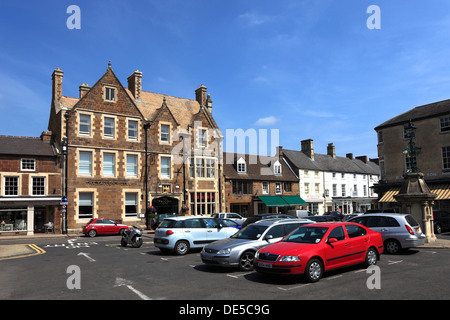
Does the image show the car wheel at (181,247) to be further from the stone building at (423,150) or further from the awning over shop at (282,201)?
the awning over shop at (282,201)

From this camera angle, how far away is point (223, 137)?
3938cm

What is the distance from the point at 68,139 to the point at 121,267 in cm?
2030

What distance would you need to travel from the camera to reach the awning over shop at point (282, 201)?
137 ft

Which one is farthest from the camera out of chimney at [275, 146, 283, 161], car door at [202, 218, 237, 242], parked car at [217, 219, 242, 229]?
chimney at [275, 146, 283, 161]

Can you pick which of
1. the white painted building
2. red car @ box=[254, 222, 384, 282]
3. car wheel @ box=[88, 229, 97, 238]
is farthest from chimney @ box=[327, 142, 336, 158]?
red car @ box=[254, 222, 384, 282]

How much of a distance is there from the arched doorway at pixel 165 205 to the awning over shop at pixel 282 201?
11.3 m

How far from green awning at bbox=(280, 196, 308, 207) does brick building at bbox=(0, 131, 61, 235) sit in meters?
26.3

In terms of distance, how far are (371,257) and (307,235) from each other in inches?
99.0

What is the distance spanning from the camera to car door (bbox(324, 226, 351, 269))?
31.7 feet

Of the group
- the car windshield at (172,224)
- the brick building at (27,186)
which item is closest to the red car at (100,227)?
the brick building at (27,186)

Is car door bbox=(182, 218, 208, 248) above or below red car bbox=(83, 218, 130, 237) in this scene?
above

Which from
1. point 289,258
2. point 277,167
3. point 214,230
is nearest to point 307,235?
point 289,258

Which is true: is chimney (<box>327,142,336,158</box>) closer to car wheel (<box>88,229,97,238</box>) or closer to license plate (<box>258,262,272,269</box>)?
car wheel (<box>88,229,97,238</box>)
